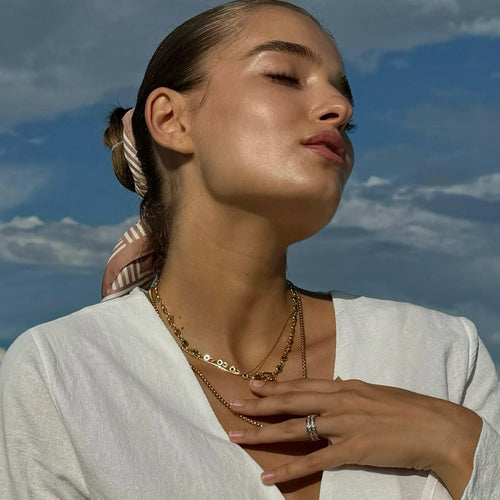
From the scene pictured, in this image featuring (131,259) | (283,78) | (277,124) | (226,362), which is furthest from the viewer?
(131,259)

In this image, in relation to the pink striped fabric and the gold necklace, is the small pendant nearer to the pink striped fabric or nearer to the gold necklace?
the gold necklace

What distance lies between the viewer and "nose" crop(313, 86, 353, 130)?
2.35m

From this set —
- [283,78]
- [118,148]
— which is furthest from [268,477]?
[118,148]

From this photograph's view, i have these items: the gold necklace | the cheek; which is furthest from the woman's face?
the gold necklace

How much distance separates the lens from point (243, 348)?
2.54 metres

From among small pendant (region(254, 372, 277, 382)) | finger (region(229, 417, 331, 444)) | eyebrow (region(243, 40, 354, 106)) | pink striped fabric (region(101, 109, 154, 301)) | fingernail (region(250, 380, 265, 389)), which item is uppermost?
eyebrow (region(243, 40, 354, 106))

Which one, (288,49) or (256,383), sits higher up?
(288,49)

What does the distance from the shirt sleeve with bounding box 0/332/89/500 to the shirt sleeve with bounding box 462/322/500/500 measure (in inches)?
39.2

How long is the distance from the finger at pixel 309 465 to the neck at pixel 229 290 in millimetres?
423

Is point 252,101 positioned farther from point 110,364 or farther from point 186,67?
point 110,364

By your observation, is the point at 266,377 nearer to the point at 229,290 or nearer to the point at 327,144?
the point at 229,290

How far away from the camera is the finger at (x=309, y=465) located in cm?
213

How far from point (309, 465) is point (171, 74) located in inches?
49.1

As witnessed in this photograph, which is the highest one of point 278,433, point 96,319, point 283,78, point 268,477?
point 283,78
